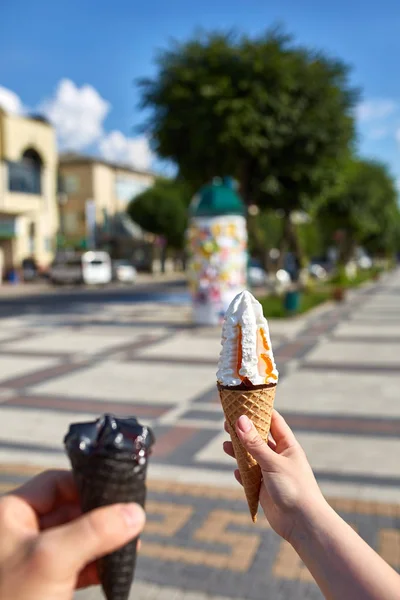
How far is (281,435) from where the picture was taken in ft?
6.05

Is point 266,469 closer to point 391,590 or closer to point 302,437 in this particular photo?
point 391,590

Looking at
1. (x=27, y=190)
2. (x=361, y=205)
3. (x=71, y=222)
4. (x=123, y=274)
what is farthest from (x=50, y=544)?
(x=71, y=222)

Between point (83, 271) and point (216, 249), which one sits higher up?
point (216, 249)

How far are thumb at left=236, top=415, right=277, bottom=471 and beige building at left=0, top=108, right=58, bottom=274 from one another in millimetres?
43914

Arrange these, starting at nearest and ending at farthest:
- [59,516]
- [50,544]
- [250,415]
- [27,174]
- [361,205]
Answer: [50,544], [59,516], [250,415], [361,205], [27,174]

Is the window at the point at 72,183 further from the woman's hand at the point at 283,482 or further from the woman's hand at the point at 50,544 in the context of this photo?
the woman's hand at the point at 50,544

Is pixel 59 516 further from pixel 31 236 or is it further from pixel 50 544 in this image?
pixel 31 236

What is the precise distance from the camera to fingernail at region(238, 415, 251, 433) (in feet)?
5.62

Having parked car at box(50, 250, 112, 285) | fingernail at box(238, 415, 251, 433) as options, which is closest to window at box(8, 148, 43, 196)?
parked car at box(50, 250, 112, 285)

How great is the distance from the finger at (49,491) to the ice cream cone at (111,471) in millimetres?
92

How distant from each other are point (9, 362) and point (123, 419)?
1104cm

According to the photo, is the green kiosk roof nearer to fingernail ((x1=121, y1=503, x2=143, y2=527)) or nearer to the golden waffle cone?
the golden waffle cone

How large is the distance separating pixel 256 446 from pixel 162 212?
2121 inches

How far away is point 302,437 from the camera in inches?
268
